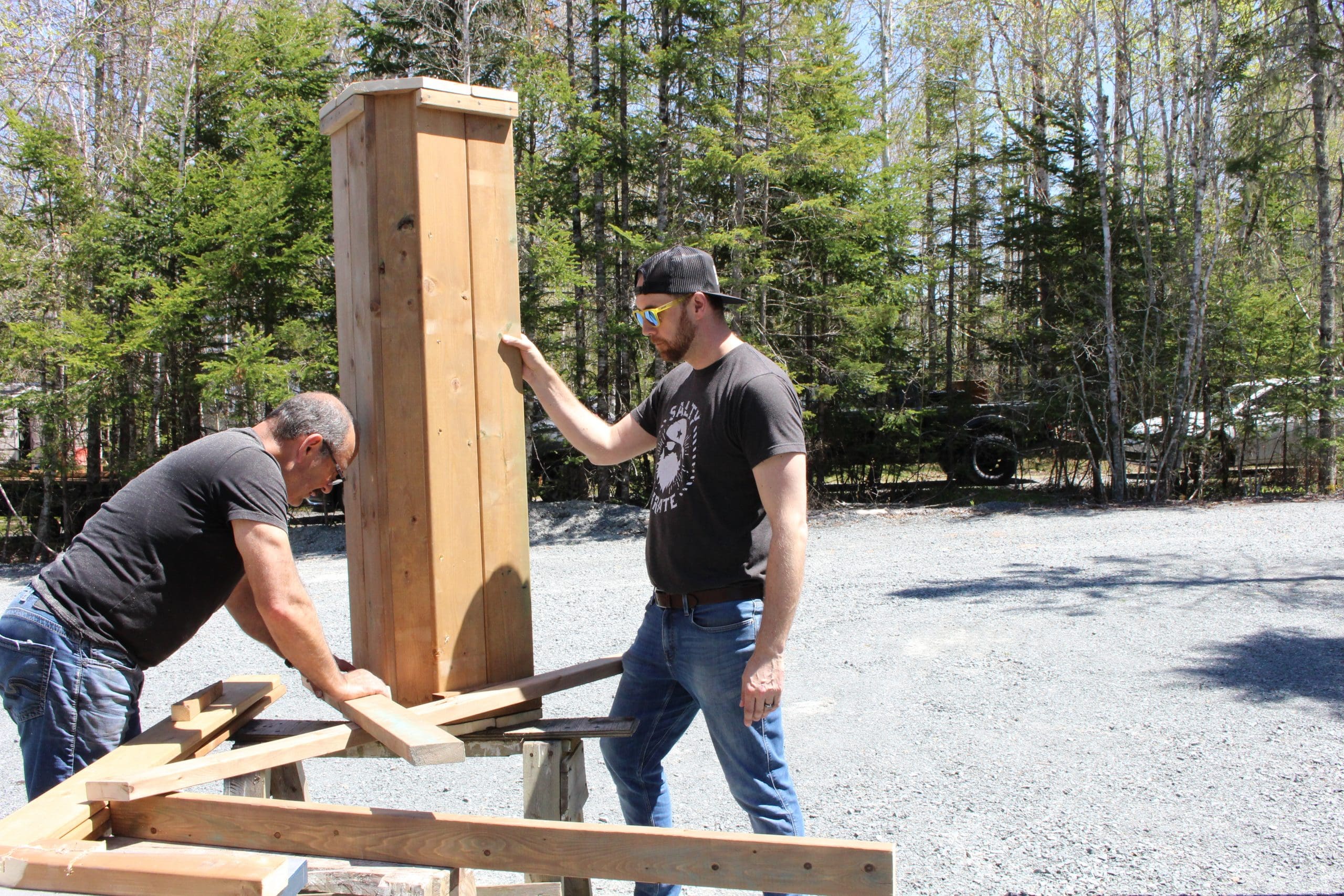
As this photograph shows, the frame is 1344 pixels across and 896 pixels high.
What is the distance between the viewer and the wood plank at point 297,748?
6.58 feet

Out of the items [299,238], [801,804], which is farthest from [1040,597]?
[299,238]

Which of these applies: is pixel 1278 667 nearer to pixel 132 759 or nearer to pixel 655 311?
pixel 655 311

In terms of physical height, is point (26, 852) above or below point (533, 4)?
below

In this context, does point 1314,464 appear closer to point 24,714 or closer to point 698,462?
point 698,462

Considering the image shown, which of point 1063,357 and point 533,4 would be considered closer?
point 533,4

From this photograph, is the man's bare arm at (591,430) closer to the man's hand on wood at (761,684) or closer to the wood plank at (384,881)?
the man's hand on wood at (761,684)

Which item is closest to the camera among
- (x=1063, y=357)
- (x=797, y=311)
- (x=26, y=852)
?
(x=26, y=852)

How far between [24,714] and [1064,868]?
3.19 meters

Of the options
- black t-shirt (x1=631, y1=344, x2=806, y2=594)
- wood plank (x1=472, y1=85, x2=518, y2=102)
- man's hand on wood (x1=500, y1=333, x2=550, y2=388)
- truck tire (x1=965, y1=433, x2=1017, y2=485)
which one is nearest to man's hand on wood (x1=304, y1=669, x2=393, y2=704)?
black t-shirt (x1=631, y1=344, x2=806, y2=594)

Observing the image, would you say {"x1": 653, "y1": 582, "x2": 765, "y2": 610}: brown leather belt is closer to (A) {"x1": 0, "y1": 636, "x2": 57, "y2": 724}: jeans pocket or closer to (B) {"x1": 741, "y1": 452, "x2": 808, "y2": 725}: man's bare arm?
(B) {"x1": 741, "y1": 452, "x2": 808, "y2": 725}: man's bare arm

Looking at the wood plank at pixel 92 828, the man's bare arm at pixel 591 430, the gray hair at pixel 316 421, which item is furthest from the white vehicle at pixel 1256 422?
the wood plank at pixel 92 828

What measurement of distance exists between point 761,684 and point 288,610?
1159mm

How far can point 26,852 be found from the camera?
178cm

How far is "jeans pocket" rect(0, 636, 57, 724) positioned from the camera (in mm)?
2422
